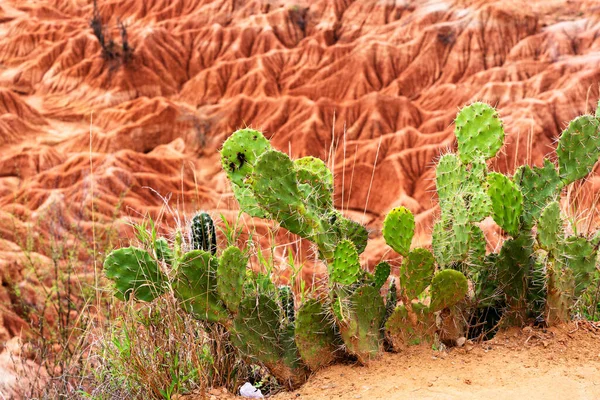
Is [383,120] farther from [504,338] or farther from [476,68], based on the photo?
[504,338]

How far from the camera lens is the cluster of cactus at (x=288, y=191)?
245 centimetres

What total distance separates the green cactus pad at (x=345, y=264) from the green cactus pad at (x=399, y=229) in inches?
9.2

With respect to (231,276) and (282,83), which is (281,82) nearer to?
(282,83)

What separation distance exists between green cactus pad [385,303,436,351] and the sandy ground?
0.04 m

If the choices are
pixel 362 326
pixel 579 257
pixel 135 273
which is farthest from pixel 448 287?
pixel 135 273

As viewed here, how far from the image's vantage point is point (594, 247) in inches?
110

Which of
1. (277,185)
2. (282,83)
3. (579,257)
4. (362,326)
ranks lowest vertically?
(282,83)

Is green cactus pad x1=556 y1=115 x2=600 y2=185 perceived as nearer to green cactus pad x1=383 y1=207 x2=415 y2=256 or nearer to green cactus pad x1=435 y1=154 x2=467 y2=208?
green cactus pad x1=435 y1=154 x2=467 y2=208

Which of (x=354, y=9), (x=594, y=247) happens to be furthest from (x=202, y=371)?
(x=354, y=9)

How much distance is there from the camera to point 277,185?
96.3 inches

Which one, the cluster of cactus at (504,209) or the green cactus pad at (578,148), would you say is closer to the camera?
the cluster of cactus at (504,209)

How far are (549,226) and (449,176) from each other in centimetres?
46

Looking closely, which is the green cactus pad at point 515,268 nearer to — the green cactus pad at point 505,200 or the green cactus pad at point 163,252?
the green cactus pad at point 505,200

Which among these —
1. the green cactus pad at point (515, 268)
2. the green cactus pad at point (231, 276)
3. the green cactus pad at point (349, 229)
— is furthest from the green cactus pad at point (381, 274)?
the green cactus pad at point (231, 276)
